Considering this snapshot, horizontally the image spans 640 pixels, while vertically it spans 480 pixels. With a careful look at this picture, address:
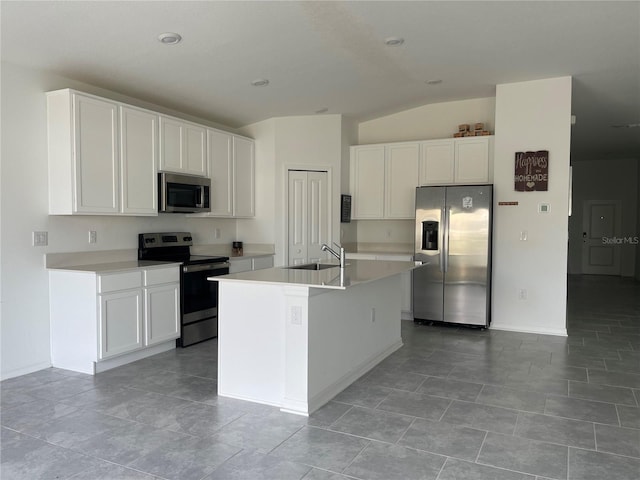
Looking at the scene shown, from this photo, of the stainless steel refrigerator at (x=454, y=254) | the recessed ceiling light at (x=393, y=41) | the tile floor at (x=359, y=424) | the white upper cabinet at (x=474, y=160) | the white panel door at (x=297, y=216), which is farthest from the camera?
the white panel door at (x=297, y=216)

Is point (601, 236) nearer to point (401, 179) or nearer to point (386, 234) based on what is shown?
point (386, 234)

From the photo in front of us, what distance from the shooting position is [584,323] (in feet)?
19.4

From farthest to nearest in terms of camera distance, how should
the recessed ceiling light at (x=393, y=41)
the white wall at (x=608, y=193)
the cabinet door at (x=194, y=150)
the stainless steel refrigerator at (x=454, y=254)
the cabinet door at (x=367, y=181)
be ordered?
1. the white wall at (x=608, y=193)
2. the cabinet door at (x=367, y=181)
3. the stainless steel refrigerator at (x=454, y=254)
4. the cabinet door at (x=194, y=150)
5. the recessed ceiling light at (x=393, y=41)

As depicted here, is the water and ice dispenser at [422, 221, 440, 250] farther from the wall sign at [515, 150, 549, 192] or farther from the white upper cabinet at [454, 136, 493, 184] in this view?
the wall sign at [515, 150, 549, 192]

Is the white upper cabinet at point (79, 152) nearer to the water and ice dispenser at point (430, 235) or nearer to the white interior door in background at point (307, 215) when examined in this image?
the white interior door in background at point (307, 215)

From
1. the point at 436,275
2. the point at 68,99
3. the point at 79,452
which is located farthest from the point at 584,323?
the point at 68,99

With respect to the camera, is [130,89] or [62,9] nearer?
[62,9]

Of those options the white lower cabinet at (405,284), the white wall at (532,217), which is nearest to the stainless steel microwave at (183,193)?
the white lower cabinet at (405,284)

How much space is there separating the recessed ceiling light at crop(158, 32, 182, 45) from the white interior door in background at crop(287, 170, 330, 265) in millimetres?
2837

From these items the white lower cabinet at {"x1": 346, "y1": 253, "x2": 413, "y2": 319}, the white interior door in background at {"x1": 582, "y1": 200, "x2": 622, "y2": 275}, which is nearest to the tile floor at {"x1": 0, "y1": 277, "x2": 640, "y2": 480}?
the white lower cabinet at {"x1": 346, "y1": 253, "x2": 413, "y2": 319}

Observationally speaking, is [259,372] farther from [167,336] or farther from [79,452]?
[167,336]

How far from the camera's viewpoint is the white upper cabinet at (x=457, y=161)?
5.87 metres

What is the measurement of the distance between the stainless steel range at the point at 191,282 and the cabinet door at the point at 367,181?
2323 millimetres

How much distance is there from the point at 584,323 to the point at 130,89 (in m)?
6.04
